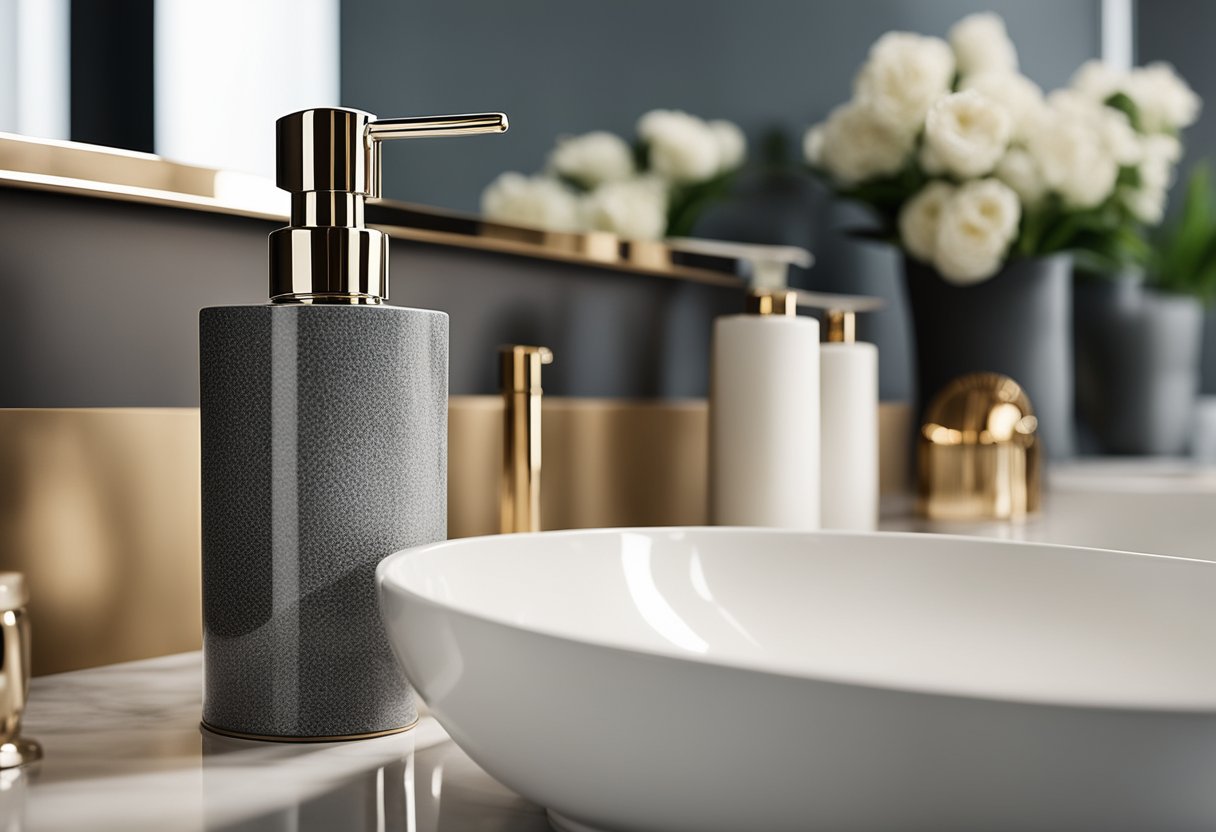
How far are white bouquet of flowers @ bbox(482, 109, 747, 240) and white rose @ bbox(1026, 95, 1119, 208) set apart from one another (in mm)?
270

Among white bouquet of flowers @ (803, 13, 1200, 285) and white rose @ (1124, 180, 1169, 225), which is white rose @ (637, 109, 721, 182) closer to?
white bouquet of flowers @ (803, 13, 1200, 285)

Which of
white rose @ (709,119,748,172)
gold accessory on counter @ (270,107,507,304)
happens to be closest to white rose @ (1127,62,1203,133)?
white rose @ (709,119,748,172)

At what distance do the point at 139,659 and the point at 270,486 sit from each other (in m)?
0.20

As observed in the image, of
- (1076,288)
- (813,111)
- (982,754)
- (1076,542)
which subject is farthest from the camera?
(1076,288)

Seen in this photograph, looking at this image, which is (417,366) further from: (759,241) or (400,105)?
(759,241)

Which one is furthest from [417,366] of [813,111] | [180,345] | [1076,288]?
[1076,288]

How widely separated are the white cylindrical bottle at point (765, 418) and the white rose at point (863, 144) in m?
0.38

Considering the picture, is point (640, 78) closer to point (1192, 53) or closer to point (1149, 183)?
point (1149, 183)

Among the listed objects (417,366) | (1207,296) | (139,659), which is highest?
(1207,296)

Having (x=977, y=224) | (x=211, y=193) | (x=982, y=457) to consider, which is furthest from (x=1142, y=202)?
(x=211, y=193)

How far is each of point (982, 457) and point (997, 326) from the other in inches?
10.2

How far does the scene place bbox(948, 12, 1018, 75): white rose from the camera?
1105mm

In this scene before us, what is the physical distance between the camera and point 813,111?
3.85 feet

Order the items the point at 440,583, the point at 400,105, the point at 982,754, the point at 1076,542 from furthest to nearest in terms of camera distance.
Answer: the point at 1076,542, the point at 400,105, the point at 440,583, the point at 982,754
